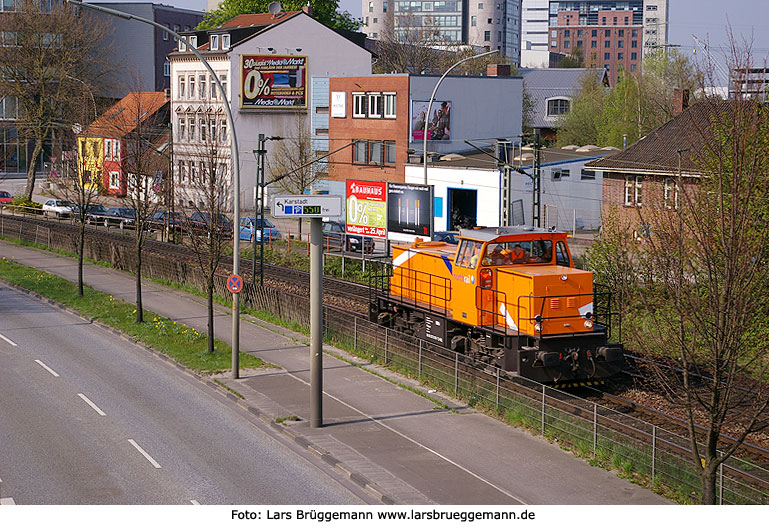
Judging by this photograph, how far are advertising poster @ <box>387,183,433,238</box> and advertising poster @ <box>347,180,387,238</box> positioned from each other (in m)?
0.45

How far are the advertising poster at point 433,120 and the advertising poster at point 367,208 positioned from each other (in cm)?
2098

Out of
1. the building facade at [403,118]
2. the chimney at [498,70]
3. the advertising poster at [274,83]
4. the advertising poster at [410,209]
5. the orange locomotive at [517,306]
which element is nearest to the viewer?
the orange locomotive at [517,306]

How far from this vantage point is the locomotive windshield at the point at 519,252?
78.9 ft

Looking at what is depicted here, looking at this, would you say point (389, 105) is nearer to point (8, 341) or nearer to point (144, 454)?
point (8, 341)

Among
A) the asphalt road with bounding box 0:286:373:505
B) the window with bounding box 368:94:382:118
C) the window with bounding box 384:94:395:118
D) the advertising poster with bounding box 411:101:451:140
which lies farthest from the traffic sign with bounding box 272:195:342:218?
the window with bounding box 368:94:382:118

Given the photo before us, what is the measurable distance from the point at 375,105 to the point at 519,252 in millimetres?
41686

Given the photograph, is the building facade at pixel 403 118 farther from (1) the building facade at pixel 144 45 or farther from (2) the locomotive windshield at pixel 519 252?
(1) the building facade at pixel 144 45

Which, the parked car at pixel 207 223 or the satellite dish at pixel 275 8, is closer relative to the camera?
the parked car at pixel 207 223

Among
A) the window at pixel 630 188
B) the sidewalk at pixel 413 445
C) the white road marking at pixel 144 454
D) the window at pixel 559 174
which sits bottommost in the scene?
the white road marking at pixel 144 454

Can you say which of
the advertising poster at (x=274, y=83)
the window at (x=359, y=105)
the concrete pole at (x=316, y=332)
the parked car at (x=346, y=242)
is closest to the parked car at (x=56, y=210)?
the advertising poster at (x=274, y=83)

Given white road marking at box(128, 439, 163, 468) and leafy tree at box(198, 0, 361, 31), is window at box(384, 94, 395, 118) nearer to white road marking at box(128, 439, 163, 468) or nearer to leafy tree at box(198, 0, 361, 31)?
leafy tree at box(198, 0, 361, 31)

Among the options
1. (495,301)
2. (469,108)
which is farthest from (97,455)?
(469,108)
